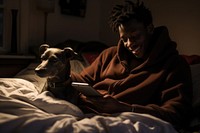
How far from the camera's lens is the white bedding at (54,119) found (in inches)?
36.6

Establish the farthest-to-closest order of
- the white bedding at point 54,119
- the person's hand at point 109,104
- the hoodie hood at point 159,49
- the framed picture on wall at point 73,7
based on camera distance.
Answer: the framed picture on wall at point 73,7 → the hoodie hood at point 159,49 → the person's hand at point 109,104 → the white bedding at point 54,119

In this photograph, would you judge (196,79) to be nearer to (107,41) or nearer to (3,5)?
(107,41)

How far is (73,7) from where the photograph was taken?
9.05 ft

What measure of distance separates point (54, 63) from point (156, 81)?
0.45 metres

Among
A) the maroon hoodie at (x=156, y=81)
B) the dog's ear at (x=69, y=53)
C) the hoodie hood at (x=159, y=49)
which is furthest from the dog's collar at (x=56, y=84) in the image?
the hoodie hood at (x=159, y=49)

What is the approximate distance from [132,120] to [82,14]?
191 centimetres

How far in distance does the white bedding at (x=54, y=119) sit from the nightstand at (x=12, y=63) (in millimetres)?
1166

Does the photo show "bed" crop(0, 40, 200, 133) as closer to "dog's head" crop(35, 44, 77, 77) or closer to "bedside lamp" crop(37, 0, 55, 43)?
"dog's head" crop(35, 44, 77, 77)

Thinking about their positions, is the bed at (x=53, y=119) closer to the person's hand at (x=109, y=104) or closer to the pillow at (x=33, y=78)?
the person's hand at (x=109, y=104)

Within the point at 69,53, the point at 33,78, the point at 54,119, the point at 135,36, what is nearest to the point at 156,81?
the point at 135,36

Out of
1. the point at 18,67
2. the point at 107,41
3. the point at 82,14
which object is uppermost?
the point at 82,14

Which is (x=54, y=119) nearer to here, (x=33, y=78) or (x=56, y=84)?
(x=56, y=84)

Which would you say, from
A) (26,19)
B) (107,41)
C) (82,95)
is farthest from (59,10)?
(82,95)

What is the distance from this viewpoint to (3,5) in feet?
8.37
